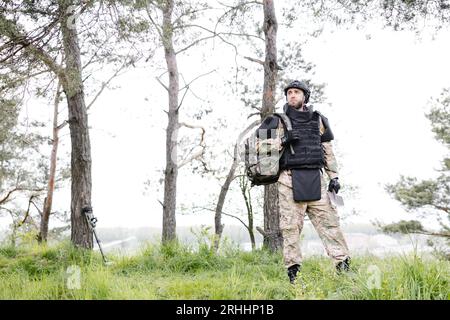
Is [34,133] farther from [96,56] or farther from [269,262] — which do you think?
[269,262]

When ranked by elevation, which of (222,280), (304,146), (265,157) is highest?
(304,146)

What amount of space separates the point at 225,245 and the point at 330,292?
10.3 ft

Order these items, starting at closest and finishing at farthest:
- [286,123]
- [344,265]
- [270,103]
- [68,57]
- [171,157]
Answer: [344,265] < [286,123] < [68,57] < [270,103] < [171,157]

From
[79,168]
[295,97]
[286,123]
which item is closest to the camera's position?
[286,123]

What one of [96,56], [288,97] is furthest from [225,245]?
[96,56]

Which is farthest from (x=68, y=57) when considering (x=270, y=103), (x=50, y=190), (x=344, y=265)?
(x=50, y=190)

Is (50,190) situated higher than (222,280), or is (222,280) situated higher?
(50,190)

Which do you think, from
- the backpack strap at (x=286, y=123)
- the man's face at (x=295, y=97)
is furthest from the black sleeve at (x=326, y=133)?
the backpack strap at (x=286, y=123)

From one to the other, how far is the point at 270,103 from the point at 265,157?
373 cm

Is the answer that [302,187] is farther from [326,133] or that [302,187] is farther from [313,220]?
[326,133]

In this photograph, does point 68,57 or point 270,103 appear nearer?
point 68,57

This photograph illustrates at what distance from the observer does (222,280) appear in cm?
463

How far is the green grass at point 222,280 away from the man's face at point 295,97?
5.84ft

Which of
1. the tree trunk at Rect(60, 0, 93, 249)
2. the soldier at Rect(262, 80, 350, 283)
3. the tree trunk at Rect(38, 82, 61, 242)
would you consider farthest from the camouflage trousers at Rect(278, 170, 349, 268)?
the tree trunk at Rect(38, 82, 61, 242)
